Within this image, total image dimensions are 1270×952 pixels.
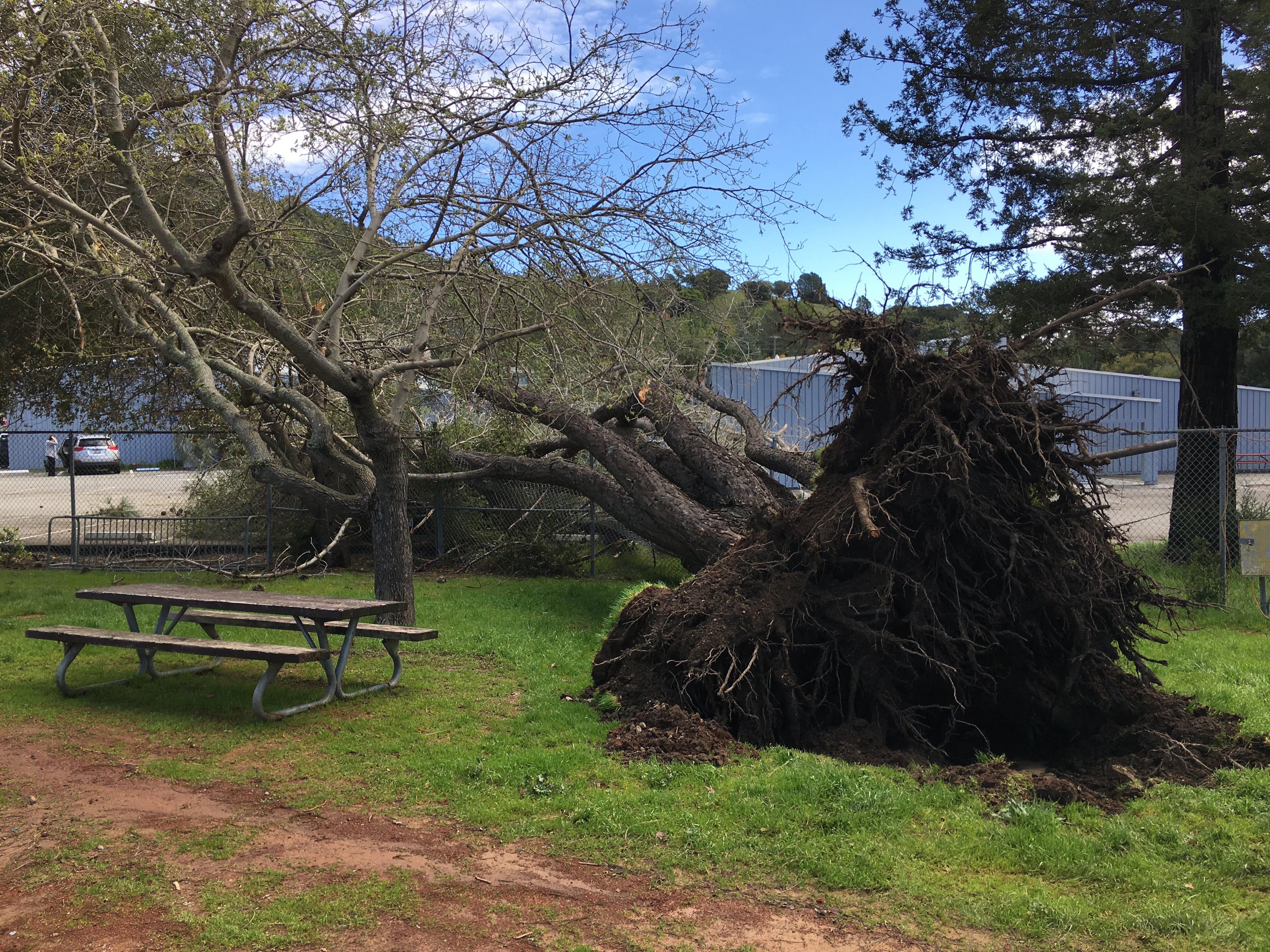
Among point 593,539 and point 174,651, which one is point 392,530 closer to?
point 174,651

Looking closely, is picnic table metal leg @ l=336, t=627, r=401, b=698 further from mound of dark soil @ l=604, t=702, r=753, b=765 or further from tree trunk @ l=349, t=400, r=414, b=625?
mound of dark soil @ l=604, t=702, r=753, b=765

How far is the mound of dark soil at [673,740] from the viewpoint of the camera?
5387mm

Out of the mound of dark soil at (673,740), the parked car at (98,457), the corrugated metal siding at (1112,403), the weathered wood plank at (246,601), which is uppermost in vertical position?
the corrugated metal siding at (1112,403)

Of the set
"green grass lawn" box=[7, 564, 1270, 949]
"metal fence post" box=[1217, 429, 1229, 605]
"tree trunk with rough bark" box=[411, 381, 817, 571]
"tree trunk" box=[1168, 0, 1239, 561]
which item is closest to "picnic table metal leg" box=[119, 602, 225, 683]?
"green grass lawn" box=[7, 564, 1270, 949]

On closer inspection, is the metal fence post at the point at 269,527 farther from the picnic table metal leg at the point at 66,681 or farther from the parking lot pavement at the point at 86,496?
the picnic table metal leg at the point at 66,681

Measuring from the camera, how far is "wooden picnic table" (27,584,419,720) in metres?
6.23

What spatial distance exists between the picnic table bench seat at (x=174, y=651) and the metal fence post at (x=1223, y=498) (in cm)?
891

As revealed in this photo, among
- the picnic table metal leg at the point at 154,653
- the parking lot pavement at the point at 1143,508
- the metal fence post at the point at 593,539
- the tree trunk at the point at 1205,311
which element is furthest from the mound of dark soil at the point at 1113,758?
the parking lot pavement at the point at 1143,508

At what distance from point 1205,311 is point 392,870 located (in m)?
11.1

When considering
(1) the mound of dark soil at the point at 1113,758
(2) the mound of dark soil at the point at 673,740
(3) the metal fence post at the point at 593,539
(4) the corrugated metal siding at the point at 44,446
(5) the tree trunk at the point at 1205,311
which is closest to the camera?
(1) the mound of dark soil at the point at 1113,758

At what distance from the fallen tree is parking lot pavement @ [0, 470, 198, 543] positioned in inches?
523

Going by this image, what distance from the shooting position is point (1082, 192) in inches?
437

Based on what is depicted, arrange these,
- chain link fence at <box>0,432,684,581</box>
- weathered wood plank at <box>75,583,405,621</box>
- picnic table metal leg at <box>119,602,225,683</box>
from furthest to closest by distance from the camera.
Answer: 1. chain link fence at <box>0,432,684,581</box>
2. picnic table metal leg at <box>119,602,225,683</box>
3. weathered wood plank at <box>75,583,405,621</box>

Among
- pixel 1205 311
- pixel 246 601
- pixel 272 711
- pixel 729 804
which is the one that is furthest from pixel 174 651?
pixel 1205 311
